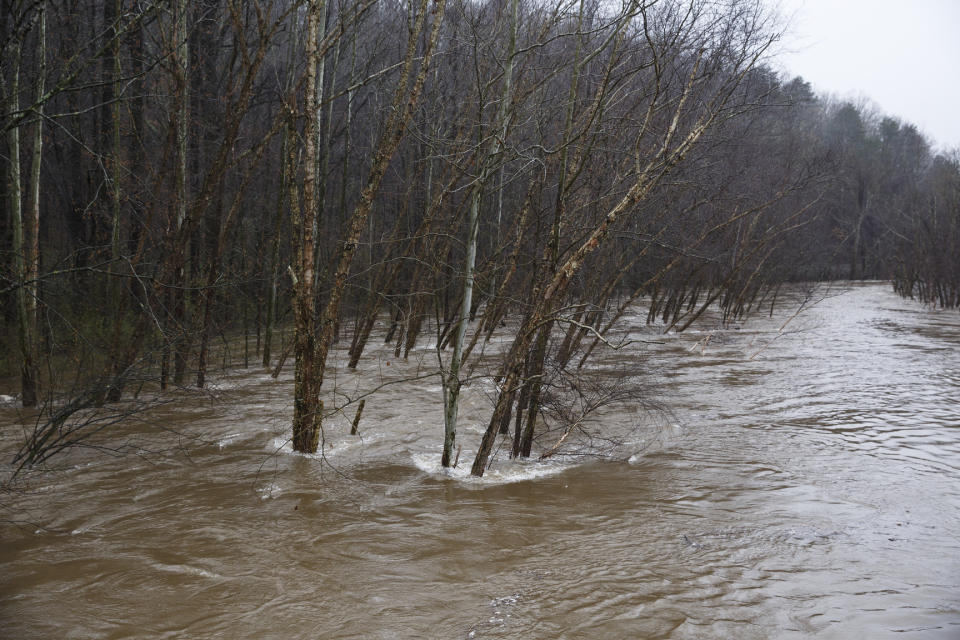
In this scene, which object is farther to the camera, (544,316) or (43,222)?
(43,222)

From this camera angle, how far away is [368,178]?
10555mm

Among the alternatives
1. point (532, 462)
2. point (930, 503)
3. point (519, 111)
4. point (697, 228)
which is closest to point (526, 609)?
point (532, 462)

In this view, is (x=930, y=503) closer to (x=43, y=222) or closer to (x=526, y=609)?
(x=526, y=609)

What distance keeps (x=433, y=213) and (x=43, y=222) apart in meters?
14.2

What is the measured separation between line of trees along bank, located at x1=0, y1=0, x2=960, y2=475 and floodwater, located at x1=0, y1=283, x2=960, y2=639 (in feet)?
3.15

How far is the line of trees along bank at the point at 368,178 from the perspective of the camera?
7176 millimetres

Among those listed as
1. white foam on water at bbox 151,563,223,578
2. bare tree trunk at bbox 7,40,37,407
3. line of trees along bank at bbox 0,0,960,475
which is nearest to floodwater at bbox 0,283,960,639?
white foam on water at bbox 151,563,223,578

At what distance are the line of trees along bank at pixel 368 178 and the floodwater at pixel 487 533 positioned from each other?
37.8 inches

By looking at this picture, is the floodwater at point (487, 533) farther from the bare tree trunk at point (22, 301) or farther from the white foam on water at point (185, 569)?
the bare tree trunk at point (22, 301)

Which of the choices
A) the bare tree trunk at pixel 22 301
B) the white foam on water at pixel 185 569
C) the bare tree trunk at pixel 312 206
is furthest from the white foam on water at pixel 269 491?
the bare tree trunk at pixel 22 301

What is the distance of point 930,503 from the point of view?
741 cm

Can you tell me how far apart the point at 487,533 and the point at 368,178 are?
6.02 meters

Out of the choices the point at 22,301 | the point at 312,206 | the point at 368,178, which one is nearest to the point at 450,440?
the point at 312,206

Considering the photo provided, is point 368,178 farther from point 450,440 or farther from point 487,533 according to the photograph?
point 487,533
